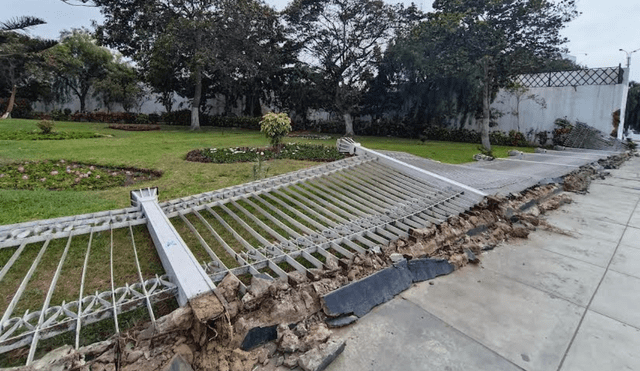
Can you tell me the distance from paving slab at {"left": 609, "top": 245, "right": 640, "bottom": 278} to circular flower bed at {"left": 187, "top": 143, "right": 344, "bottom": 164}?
5.95 m

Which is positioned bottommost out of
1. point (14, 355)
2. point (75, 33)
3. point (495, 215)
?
point (14, 355)

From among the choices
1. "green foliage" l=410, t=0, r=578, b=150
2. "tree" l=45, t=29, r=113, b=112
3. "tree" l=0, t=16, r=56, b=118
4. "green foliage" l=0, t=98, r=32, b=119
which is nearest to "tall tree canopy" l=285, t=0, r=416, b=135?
"green foliage" l=410, t=0, r=578, b=150

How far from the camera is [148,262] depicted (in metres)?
2.92

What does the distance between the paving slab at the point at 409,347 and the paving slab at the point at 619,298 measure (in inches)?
44.5

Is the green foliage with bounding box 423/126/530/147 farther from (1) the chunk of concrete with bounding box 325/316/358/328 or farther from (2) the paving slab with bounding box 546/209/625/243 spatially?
(1) the chunk of concrete with bounding box 325/316/358/328

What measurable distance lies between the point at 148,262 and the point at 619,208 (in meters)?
6.56

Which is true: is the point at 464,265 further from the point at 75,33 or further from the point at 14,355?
the point at 75,33

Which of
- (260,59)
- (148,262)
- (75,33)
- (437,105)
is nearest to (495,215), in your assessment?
(148,262)

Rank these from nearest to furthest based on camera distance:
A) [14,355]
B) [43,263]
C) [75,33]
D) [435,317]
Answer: [14,355], [435,317], [43,263], [75,33]

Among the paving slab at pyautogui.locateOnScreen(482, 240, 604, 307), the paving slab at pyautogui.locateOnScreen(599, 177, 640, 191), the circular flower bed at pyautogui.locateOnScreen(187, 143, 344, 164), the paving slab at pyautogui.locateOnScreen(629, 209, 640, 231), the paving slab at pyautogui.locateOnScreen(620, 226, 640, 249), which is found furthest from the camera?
the circular flower bed at pyautogui.locateOnScreen(187, 143, 344, 164)

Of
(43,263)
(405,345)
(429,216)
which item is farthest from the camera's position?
(429,216)

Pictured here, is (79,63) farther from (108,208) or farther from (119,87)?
(108,208)

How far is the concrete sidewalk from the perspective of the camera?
1.81 m

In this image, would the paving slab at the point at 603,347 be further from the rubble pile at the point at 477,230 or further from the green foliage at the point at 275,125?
the green foliage at the point at 275,125
